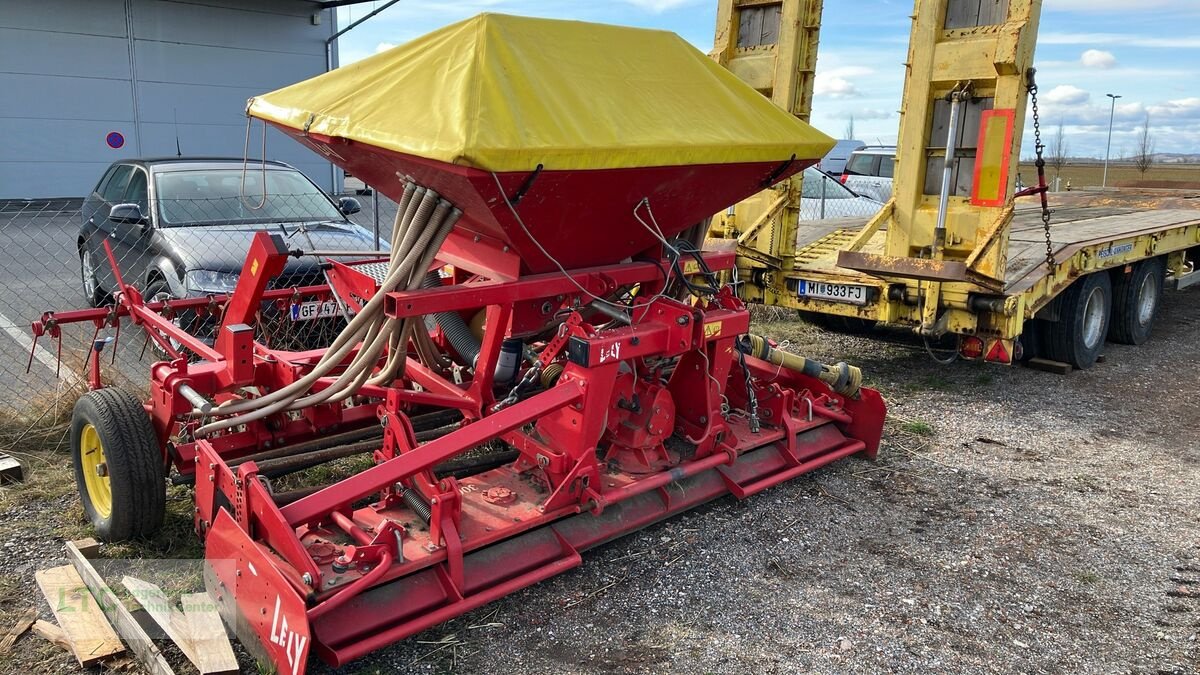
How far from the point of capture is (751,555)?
13.0 ft

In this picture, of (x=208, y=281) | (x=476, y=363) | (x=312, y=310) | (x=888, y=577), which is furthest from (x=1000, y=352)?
(x=208, y=281)

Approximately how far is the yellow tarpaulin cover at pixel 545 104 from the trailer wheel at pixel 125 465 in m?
1.40

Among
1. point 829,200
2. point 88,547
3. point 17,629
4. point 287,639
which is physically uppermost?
point 829,200

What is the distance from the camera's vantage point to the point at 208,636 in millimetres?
2982

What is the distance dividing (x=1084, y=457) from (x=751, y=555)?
2.71 metres

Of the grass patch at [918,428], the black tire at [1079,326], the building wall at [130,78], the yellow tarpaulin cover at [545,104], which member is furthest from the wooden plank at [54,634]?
the building wall at [130,78]

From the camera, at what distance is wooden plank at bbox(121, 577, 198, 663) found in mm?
2969

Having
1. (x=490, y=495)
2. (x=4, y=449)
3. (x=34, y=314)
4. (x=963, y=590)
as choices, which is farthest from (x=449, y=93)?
(x=34, y=314)

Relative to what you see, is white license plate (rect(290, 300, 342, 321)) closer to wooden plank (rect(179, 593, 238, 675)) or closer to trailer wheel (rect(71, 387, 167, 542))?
trailer wheel (rect(71, 387, 167, 542))

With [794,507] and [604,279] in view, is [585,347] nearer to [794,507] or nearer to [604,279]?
[604,279]

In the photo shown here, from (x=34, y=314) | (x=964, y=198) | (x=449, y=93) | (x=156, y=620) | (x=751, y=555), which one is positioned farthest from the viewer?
(x=34, y=314)

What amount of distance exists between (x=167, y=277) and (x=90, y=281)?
2.49 metres

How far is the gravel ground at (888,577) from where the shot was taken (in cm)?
322

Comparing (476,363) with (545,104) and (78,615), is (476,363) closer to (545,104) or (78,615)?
(545,104)
